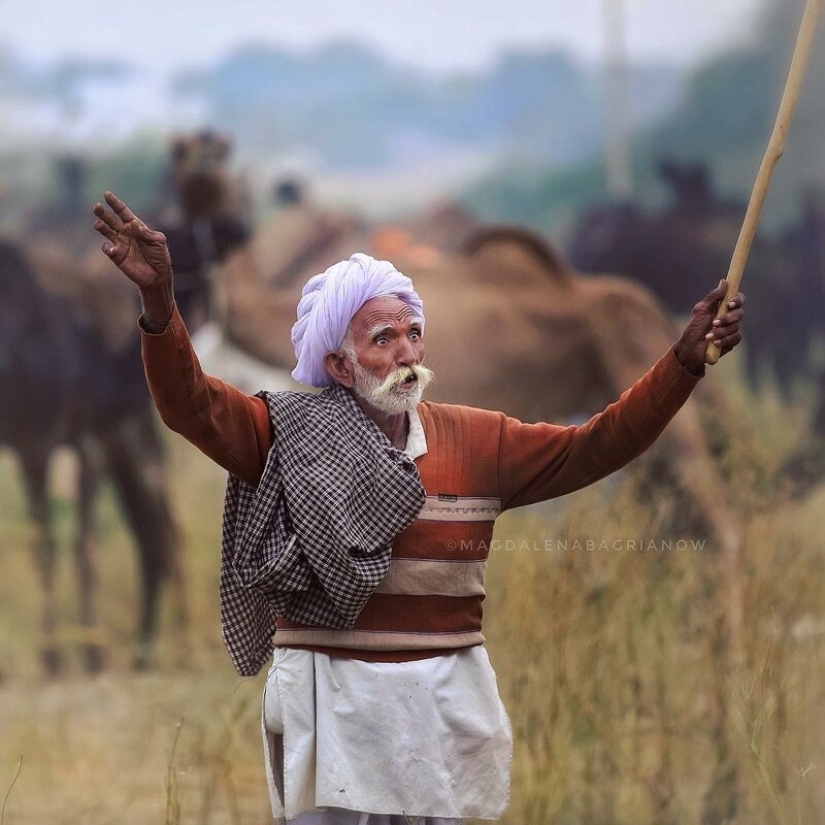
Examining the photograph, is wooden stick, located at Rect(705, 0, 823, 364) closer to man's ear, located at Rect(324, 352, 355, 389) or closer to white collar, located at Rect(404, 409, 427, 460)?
white collar, located at Rect(404, 409, 427, 460)

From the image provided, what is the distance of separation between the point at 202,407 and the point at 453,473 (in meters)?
0.48

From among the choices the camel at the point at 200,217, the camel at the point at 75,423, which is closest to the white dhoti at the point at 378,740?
the camel at the point at 200,217

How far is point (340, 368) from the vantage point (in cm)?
253

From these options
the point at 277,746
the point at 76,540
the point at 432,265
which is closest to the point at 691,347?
the point at 277,746

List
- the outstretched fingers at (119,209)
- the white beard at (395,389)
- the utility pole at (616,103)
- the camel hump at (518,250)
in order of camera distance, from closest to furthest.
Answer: the outstretched fingers at (119,209)
the white beard at (395,389)
the camel hump at (518,250)
the utility pole at (616,103)

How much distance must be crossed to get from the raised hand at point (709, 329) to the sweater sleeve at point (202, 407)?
28.7 inches

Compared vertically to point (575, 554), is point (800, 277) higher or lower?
higher

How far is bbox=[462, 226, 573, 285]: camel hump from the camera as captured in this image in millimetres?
6184

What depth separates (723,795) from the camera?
420 cm

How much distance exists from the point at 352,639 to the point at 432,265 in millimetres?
3844

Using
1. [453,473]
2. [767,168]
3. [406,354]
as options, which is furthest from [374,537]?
[767,168]

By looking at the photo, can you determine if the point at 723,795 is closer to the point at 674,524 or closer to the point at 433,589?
the point at 674,524

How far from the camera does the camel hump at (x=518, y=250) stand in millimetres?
6184

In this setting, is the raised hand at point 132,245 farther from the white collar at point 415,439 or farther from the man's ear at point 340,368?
the white collar at point 415,439
